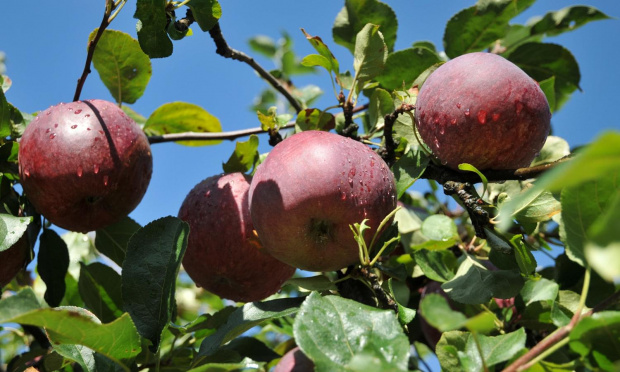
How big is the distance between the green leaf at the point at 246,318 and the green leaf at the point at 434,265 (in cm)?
37

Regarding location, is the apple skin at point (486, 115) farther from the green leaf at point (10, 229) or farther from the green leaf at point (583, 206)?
the green leaf at point (10, 229)

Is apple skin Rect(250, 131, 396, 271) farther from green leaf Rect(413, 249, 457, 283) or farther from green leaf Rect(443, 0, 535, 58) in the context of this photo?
green leaf Rect(443, 0, 535, 58)

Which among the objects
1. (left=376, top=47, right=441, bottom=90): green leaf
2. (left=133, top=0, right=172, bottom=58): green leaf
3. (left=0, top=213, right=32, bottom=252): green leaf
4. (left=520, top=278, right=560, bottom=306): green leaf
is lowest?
(left=520, top=278, right=560, bottom=306): green leaf

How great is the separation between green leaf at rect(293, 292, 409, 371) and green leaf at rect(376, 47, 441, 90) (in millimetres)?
848

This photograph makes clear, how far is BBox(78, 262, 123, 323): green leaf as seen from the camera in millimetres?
1517

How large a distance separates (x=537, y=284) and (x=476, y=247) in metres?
0.44

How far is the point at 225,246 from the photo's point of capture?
4.66 ft

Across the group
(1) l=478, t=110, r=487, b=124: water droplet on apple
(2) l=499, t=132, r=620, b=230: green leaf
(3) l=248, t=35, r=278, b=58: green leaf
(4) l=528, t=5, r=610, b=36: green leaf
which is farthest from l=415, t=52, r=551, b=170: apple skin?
(3) l=248, t=35, r=278, b=58: green leaf

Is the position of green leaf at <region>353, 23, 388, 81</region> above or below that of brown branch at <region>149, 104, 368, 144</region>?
above

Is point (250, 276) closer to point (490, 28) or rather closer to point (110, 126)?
point (110, 126)

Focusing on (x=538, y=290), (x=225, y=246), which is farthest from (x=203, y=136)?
(x=538, y=290)

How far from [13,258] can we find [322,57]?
92 centimetres

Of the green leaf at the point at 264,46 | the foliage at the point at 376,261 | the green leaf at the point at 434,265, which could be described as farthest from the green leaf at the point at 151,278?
the green leaf at the point at 264,46

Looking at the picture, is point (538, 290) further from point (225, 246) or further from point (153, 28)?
point (153, 28)
